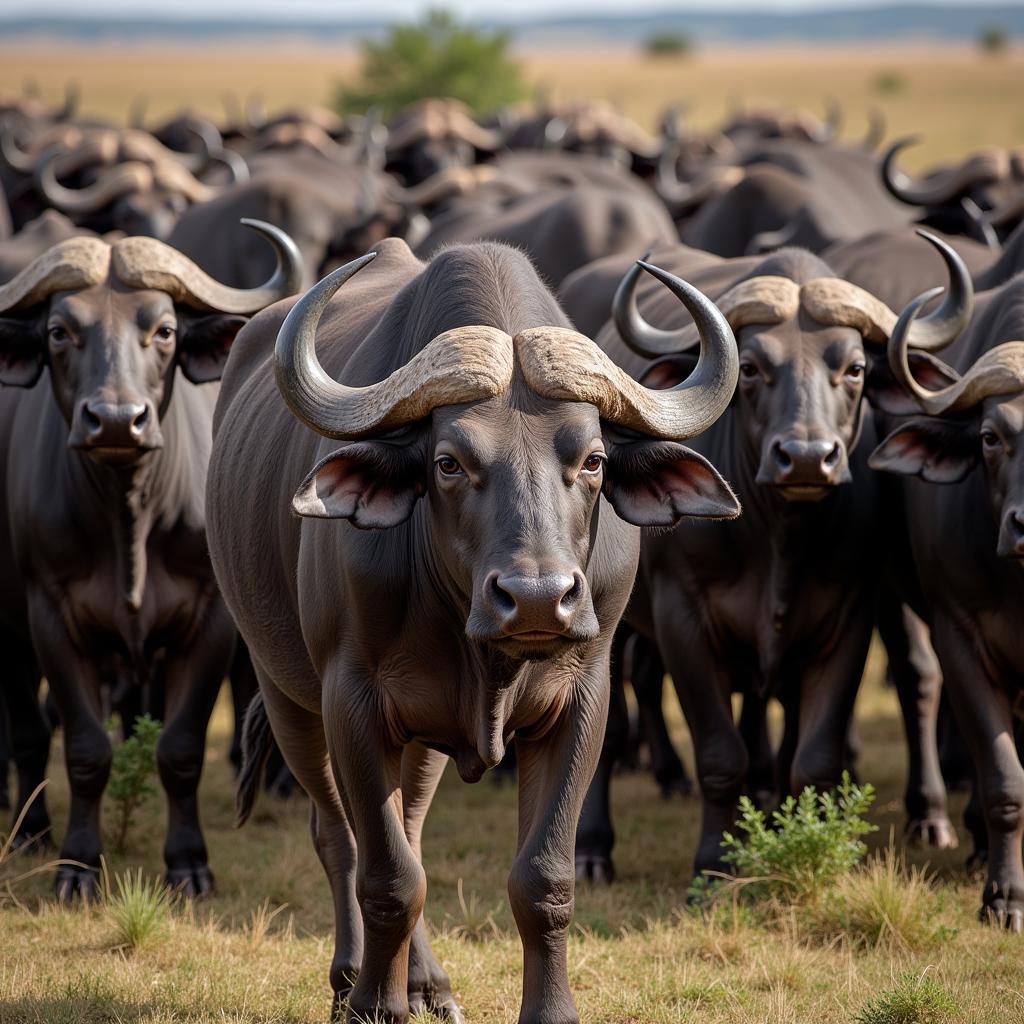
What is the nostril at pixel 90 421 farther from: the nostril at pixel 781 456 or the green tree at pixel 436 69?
the green tree at pixel 436 69

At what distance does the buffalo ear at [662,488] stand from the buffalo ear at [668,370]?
84.4 inches

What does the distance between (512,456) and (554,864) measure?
1.20 m

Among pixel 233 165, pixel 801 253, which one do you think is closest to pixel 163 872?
pixel 801 253

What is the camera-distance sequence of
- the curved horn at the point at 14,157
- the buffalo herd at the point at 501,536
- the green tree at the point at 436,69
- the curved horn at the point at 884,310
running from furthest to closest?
the green tree at the point at 436,69, the curved horn at the point at 14,157, the curved horn at the point at 884,310, the buffalo herd at the point at 501,536

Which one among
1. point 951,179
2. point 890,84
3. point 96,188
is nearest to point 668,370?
point 951,179

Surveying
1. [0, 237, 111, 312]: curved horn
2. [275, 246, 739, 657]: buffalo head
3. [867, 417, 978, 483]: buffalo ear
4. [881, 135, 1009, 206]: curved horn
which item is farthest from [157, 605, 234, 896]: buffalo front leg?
[881, 135, 1009, 206]: curved horn

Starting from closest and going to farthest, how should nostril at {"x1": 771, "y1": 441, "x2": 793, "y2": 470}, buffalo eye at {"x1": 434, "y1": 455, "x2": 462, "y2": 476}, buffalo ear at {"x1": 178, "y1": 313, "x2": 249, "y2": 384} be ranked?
buffalo eye at {"x1": 434, "y1": 455, "x2": 462, "y2": 476} → nostril at {"x1": 771, "y1": 441, "x2": 793, "y2": 470} → buffalo ear at {"x1": 178, "y1": 313, "x2": 249, "y2": 384}

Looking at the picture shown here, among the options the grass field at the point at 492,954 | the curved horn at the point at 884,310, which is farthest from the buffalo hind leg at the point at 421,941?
the curved horn at the point at 884,310

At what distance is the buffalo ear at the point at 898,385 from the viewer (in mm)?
7094

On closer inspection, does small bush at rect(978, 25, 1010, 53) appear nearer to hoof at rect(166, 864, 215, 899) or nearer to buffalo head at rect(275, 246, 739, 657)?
hoof at rect(166, 864, 215, 899)

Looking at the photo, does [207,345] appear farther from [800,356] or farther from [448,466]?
[448,466]

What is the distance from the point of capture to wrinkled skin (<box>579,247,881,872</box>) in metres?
6.94

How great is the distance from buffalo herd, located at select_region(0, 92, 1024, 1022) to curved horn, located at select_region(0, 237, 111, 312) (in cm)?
2

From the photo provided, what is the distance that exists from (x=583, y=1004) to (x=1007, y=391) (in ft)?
8.98
